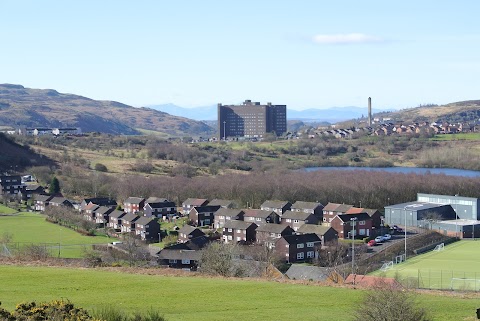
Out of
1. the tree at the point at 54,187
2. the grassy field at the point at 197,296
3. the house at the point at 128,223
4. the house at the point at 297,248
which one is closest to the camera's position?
the grassy field at the point at 197,296

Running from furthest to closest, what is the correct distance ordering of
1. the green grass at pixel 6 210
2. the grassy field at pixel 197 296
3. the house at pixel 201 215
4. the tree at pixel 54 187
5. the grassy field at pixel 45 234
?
the tree at pixel 54 187 < the green grass at pixel 6 210 < the house at pixel 201 215 < the grassy field at pixel 45 234 < the grassy field at pixel 197 296

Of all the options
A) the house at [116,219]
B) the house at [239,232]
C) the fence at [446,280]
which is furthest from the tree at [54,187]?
the fence at [446,280]

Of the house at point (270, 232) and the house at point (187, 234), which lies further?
the house at point (187, 234)

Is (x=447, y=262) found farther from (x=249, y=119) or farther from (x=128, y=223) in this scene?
(x=249, y=119)

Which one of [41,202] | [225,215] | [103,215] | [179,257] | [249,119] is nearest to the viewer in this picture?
[179,257]

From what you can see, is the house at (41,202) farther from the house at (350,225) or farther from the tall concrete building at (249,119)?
the tall concrete building at (249,119)

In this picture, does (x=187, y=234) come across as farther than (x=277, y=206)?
No

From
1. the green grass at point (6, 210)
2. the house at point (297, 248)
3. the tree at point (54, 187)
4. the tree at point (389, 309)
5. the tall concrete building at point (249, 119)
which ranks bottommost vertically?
the house at point (297, 248)

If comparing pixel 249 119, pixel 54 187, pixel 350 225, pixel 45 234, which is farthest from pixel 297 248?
pixel 249 119
